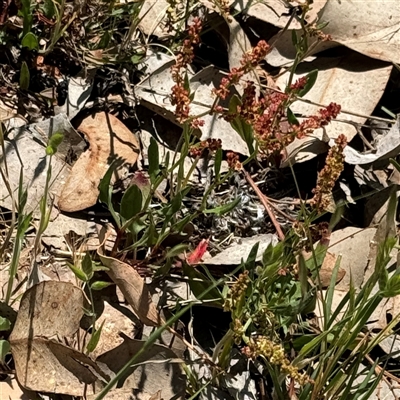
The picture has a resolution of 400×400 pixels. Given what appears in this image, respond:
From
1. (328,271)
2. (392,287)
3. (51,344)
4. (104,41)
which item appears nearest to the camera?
(392,287)

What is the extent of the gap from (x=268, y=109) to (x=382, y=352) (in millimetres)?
726

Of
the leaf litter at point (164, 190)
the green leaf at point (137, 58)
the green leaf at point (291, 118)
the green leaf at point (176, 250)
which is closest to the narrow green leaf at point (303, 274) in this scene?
the leaf litter at point (164, 190)

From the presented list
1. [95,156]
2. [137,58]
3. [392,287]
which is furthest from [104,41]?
[392,287]

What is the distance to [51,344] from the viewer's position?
1679 millimetres

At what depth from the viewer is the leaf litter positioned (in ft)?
5.72

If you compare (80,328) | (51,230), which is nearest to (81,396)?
(80,328)

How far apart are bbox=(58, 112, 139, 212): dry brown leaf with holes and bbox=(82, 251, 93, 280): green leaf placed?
252 millimetres

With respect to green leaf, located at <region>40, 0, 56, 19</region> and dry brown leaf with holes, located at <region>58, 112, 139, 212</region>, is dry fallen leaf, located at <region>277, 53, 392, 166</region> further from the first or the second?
green leaf, located at <region>40, 0, 56, 19</region>

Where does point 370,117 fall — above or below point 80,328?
above

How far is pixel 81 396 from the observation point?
1.68 metres

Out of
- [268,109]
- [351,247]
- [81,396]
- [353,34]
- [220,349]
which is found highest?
[353,34]

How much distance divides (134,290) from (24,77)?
744mm

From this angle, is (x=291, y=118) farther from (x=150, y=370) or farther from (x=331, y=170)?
(x=150, y=370)

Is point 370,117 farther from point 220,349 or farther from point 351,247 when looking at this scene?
point 220,349
